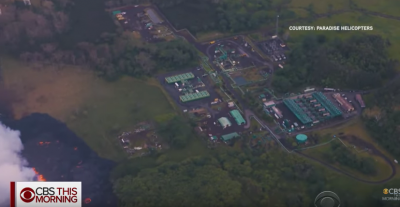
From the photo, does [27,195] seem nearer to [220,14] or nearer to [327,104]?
[327,104]

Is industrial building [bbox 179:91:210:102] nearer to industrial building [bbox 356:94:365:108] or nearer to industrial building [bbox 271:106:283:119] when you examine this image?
industrial building [bbox 271:106:283:119]

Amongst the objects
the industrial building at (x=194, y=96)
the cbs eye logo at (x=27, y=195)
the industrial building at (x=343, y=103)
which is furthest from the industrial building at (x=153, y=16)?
the cbs eye logo at (x=27, y=195)

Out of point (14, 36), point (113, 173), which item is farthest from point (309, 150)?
point (14, 36)

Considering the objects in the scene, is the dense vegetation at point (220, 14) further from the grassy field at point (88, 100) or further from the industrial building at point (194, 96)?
the grassy field at point (88, 100)

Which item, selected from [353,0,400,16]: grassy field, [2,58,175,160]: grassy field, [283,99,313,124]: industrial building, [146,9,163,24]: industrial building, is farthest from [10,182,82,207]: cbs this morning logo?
[353,0,400,16]: grassy field

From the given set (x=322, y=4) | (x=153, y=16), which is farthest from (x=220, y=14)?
(x=322, y=4)

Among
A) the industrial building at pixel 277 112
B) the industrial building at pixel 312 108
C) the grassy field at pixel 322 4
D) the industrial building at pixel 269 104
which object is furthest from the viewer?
the grassy field at pixel 322 4

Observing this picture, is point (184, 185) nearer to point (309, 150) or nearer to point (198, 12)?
point (309, 150)
